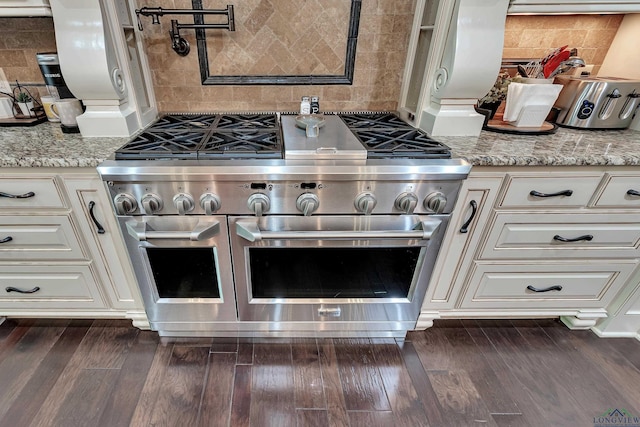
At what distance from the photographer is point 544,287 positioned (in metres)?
1.44

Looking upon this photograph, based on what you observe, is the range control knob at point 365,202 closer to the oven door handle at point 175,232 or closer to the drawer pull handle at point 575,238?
the oven door handle at point 175,232

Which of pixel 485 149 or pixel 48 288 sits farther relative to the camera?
pixel 48 288

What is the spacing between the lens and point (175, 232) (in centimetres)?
110

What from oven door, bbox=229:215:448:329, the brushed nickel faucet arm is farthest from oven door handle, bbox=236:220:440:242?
the brushed nickel faucet arm

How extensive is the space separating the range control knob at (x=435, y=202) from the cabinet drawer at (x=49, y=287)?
145 cm

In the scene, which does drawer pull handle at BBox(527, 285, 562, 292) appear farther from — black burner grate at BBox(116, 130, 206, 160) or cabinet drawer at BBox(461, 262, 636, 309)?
black burner grate at BBox(116, 130, 206, 160)

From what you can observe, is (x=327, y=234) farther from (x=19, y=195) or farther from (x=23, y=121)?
(x=23, y=121)

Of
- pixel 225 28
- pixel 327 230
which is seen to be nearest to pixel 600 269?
pixel 327 230

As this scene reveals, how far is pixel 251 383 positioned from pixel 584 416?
4.57ft

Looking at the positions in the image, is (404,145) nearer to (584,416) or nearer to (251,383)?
(251,383)

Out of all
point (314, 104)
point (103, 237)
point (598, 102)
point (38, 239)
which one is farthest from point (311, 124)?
point (598, 102)

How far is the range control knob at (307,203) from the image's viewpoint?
106cm

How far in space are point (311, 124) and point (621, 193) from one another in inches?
49.6

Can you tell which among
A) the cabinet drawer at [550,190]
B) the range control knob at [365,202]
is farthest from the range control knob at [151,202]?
the cabinet drawer at [550,190]
